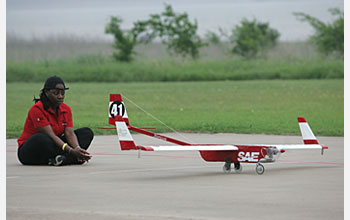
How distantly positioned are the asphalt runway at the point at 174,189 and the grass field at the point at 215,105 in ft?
23.4

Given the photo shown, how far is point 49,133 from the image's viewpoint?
13336 millimetres

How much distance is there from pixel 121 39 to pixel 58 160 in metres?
51.7

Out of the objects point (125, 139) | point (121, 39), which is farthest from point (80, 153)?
point (121, 39)

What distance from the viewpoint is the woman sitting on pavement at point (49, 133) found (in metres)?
13.3

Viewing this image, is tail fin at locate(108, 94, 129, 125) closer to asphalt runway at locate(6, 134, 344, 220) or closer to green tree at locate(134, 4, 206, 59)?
asphalt runway at locate(6, 134, 344, 220)

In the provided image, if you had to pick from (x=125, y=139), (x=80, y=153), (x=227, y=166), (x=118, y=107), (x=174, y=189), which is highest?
(x=118, y=107)

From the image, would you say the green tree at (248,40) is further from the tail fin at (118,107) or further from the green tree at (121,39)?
the tail fin at (118,107)

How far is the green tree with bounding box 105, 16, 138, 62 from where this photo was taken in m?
63.6

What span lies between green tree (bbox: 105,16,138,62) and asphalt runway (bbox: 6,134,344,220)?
48438 mm

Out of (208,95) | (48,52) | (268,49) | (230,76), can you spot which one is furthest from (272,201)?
(48,52)

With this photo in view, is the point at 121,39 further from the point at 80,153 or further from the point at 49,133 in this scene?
the point at 80,153

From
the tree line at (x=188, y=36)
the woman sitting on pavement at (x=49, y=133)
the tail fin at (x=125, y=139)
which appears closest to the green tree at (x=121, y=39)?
the tree line at (x=188, y=36)

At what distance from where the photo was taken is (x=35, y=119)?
13.4 m

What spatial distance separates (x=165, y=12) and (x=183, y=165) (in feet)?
179
